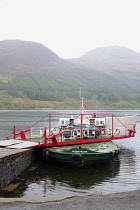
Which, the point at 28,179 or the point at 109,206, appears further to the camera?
the point at 28,179

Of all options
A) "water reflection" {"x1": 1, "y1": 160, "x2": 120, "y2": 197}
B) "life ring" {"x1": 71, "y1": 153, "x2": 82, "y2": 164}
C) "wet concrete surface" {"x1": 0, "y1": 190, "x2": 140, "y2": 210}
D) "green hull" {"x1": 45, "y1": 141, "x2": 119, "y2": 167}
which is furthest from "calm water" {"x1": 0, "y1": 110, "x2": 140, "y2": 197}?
"wet concrete surface" {"x1": 0, "y1": 190, "x2": 140, "y2": 210}

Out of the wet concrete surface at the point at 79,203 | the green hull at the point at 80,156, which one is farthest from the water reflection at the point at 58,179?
the wet concrete surface at the point at 79,203

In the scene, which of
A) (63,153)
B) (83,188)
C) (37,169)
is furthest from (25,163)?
(83,188)

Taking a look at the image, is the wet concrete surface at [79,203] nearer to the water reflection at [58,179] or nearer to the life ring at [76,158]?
the water reflection at [58,179]

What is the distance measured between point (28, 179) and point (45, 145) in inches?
205

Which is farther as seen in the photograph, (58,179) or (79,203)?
(58,179)

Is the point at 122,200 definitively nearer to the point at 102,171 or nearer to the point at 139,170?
the point at 102,171

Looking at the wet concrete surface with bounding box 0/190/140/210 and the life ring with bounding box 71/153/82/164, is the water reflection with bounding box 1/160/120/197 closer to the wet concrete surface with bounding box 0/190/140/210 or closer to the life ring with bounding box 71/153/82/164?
the life ring with bounding box 71/153/82/164

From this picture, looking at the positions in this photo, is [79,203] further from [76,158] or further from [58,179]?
[76,158]

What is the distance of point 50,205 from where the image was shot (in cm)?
930

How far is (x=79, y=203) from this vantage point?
9.56m

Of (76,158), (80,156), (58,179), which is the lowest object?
(58,179)

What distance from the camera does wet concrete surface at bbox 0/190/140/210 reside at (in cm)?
912

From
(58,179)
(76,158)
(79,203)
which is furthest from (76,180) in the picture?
(79,203)
